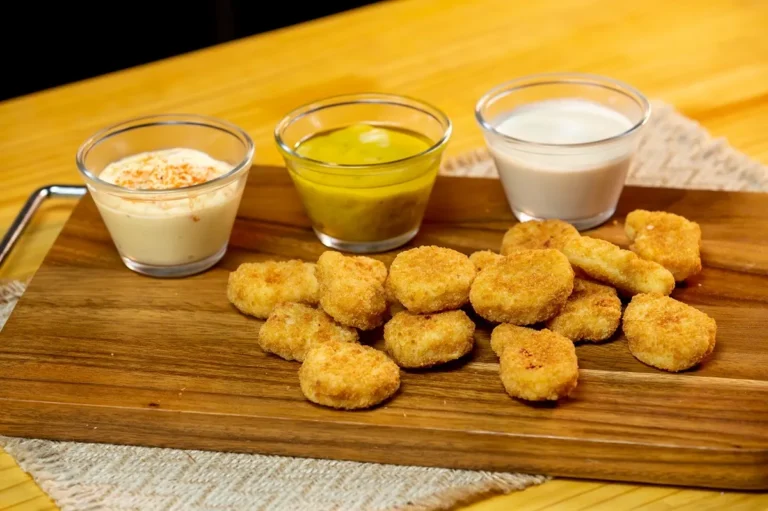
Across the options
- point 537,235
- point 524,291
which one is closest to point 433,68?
point 537,235

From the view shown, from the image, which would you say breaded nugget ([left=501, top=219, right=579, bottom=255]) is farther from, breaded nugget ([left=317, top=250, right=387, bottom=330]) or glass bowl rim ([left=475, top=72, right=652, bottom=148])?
breaded nugget ([left=317, top=250, right=387, bottom=330])

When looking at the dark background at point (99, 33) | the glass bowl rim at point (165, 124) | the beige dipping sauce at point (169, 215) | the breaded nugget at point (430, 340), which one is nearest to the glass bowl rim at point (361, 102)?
the glass bowl rim at point (165, 124)

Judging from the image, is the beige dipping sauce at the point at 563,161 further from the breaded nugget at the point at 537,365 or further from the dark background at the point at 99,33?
the dark background at the point at 99,33

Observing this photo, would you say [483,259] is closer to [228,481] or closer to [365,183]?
[365,183]

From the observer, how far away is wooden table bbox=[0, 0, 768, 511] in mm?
A: 3806

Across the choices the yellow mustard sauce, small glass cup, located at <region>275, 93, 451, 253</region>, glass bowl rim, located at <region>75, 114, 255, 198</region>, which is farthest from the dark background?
the yellow mustard sauce

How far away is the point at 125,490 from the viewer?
2.21m

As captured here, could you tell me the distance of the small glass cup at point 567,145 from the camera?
2965 mm

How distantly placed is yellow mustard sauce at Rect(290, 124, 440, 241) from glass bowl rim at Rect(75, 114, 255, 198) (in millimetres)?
173

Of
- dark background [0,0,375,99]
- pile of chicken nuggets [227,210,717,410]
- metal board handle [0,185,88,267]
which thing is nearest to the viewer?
pile of chicken nuggets [227,210,717,410]

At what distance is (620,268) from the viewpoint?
2576mm

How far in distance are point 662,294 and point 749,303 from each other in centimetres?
27

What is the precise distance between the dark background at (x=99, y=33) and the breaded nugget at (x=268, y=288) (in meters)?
3.45

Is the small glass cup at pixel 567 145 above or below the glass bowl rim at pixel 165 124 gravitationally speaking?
below
